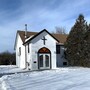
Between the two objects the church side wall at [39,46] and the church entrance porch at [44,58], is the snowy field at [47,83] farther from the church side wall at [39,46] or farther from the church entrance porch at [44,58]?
the church entrance porch at [44,58]

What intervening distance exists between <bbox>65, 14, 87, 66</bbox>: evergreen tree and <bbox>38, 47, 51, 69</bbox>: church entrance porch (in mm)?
4294

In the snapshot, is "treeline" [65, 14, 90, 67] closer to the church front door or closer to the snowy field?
the church front door

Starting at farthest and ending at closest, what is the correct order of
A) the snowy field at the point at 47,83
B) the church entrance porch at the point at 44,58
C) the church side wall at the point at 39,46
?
the church entrance porch at the point at 44,58
the church side wall at the point at 39,46
the snowy field at the point at 47,83

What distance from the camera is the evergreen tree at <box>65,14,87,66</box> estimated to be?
117 feet

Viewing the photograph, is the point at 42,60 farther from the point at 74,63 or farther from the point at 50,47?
the point at 74,63

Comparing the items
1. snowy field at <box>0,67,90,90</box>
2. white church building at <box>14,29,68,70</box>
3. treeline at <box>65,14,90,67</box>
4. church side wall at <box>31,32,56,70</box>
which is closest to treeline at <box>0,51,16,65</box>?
white church building at <box>14,29,68,70</box>

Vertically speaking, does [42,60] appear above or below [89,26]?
below

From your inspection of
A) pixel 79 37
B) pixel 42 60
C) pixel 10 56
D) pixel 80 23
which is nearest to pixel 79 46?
pixel 79 37

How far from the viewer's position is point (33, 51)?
33125mm

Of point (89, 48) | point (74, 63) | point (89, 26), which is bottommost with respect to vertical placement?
point (74, 63)

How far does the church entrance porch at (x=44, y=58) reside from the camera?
3338 cm

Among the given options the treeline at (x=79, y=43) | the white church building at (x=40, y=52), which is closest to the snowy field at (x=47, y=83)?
the white church building at (x=40, y=52)

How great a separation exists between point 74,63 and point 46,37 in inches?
246

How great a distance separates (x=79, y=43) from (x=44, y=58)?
6.12 metres
